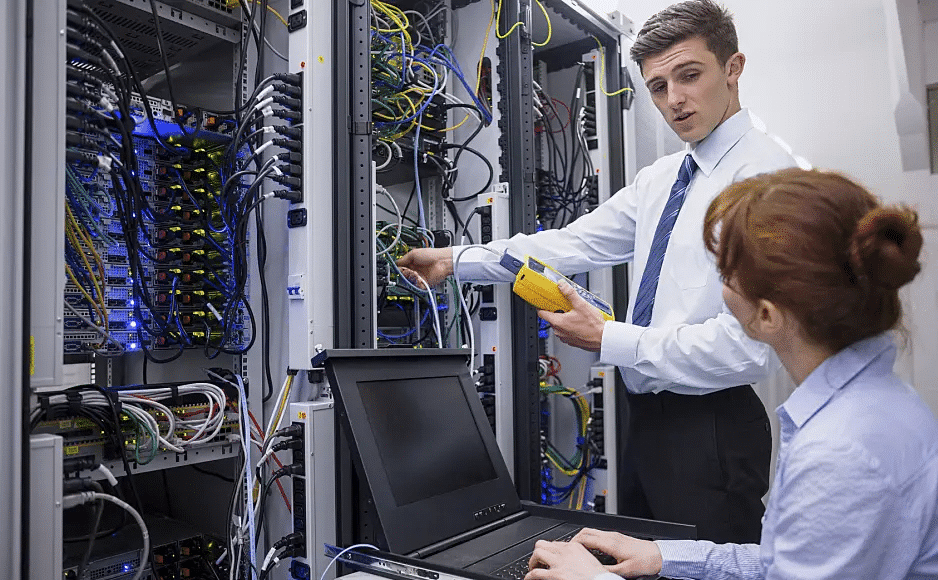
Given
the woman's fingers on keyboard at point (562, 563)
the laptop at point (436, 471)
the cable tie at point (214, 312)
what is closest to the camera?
the woman's fingers on keyboard at point (562, 563)

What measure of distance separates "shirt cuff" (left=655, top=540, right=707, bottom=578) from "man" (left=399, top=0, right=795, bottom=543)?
21.7 inches

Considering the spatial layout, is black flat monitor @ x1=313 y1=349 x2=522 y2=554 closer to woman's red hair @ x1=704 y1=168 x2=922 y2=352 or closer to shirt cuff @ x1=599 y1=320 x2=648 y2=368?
shirt cuff @ x1=599 y1=320 x2=648 y2=368

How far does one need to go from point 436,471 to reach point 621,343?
1.85 ft

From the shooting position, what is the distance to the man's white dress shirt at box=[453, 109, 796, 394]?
1563mm

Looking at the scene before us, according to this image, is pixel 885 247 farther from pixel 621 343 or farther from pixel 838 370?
pixel 621 343

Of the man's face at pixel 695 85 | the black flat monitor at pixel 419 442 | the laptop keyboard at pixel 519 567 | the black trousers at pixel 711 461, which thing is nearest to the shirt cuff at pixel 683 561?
the laptop keyboard at pixel 519 567

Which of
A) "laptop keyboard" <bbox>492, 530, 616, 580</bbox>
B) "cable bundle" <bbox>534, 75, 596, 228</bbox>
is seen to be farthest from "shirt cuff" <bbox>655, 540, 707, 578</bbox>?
"cable bundle" <bbox>534, 75, 596, 228</bbox>

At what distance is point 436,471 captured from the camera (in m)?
1.44

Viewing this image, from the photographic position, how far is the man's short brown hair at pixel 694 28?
1.78m

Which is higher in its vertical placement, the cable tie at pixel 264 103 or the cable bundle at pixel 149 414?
the cable tie at pixel 264 103

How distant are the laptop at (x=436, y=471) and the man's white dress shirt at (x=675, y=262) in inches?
15.5

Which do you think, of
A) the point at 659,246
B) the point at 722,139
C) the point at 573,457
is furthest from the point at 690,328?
the point at 573,457

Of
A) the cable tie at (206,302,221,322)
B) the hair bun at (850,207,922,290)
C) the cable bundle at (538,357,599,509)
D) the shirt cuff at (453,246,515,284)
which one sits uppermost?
the shirt cuff at (453,246,515,284)

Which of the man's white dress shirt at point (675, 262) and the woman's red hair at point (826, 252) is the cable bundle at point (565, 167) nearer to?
the man's white dress shirt at point (675, 262)
